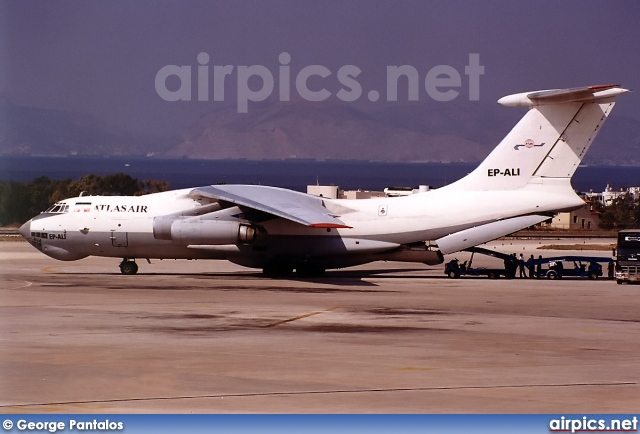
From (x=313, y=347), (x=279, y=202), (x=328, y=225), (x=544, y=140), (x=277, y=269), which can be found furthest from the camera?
(x=277, y=269)

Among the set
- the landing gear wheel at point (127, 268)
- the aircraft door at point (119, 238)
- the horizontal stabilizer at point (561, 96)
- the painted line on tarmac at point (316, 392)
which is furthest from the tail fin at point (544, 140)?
the painted line on tarmac at point (316, 392)

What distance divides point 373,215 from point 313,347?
52.6 ft

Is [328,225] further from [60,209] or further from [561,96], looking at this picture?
[60,209]

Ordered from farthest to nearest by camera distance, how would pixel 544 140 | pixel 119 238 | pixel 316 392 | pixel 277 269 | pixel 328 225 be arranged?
1. pixel 277 269
2. pixel 119 238
3. pixel 544 140
4. pixel 328 225
5. pixel 316 392

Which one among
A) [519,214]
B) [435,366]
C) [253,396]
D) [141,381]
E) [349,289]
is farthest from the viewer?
[519,214]

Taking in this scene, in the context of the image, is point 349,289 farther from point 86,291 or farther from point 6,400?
point 6,400

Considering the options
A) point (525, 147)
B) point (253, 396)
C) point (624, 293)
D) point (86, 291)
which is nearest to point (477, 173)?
point (525, 147)

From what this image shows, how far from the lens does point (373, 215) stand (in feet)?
113

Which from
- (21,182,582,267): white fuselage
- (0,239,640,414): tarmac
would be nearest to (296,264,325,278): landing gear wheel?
(21,182,582,267): white fuselage

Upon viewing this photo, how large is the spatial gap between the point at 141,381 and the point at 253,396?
78.4 inches

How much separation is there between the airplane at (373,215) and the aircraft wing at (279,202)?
0.23ft

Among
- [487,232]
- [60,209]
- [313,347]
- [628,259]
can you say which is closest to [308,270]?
[487,232]

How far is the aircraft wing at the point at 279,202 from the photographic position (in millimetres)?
31438

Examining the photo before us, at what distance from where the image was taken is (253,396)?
45.6 feet
